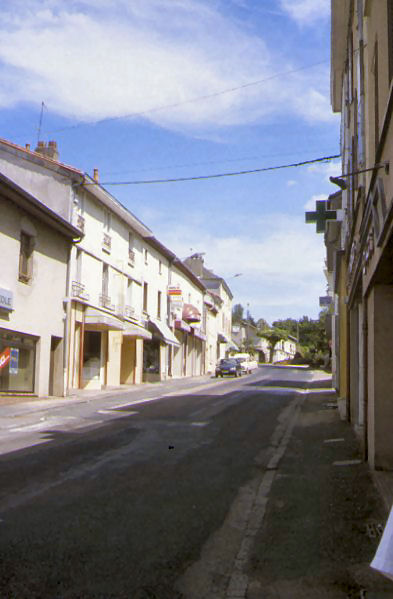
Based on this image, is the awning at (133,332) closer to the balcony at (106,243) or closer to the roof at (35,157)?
the balcony at (106,243)

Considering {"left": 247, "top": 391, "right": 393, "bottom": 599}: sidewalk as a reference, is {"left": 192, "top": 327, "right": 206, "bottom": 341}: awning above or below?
above

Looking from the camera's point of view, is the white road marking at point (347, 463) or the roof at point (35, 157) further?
the roof at point (35, 157)

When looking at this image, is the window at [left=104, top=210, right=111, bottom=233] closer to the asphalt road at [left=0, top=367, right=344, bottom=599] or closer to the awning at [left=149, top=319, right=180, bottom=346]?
the awning at [left=149, top=319, right=180, bottom=346]

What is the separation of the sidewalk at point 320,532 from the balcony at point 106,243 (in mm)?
19206

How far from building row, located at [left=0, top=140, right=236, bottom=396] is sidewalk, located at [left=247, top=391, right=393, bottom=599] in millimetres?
11831

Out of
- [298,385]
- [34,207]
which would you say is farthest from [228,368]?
[34,207]

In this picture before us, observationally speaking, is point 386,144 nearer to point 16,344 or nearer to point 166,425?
point 166,425

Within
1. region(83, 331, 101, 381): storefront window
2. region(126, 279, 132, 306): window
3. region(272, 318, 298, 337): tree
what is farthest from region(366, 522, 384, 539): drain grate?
region(272, 318, 298, 337): tree

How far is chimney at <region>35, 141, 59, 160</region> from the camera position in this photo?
26.8 meters

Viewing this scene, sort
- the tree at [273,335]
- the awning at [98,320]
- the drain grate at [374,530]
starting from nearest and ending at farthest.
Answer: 1. the drain grate at [374,530]
2. the awning at [98,320]
3. the tree at [273,335]

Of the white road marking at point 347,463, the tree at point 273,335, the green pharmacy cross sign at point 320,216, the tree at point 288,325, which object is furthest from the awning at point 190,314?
the tree at point 288,325

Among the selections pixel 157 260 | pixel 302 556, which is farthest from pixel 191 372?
pixel 302 556

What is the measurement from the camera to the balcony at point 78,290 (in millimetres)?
24094

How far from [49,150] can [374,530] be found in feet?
79.5
